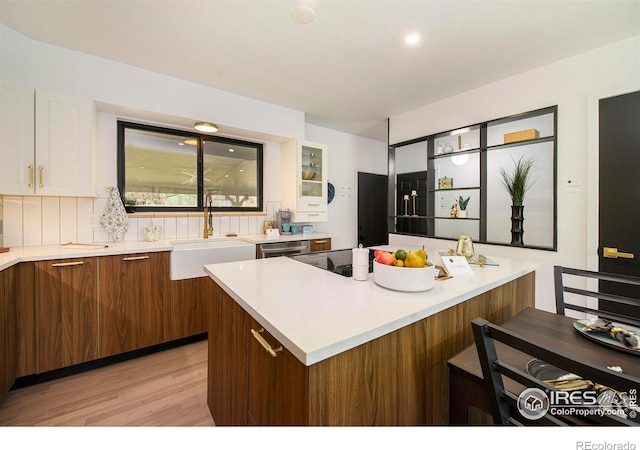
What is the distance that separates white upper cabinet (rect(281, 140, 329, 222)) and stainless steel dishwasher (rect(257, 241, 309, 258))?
44 centimetres

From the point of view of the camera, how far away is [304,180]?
357 centimetres

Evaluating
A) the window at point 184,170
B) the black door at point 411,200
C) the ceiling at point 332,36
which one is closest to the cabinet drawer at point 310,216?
the window at point 184,170

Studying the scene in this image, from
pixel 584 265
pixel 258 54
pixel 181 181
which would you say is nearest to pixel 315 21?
pixel 258 54

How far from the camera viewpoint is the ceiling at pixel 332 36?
1.73 m

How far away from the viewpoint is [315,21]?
6.06ft

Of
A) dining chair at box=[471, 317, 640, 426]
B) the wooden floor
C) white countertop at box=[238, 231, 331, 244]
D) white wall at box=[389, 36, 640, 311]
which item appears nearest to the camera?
dining chair at box=[471, 317, 640, 426]

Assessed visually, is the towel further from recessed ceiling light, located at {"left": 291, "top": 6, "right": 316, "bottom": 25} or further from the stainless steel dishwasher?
recessed ceiling light, located at {"left": 291, "top": 6, "right": 316, "bottom": 25}

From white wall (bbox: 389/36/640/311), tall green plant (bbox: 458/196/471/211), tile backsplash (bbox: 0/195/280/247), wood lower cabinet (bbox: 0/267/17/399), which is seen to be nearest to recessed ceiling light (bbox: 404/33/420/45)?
white wall (bbox: 389/36/640/311)

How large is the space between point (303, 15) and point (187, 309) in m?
2.56

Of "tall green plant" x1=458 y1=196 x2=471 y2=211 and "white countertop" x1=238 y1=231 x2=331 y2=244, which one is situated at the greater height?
"tall green plant" x1=458 y1=196 x2=471 y2=211

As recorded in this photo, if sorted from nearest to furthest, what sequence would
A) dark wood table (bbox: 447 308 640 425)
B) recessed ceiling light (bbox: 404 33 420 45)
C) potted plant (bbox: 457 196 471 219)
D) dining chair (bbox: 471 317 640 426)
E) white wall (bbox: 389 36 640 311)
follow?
1. dining chair (bbox: 471 317 640 426)
2. dark wood table (bbox: 447 308 640 425)
3. recessed ceiling light (bbox: 404 33 420 45)
4. white wall (bbox: 389 36 640 311)
5. potted plant (bbox: 457 196 471 219)

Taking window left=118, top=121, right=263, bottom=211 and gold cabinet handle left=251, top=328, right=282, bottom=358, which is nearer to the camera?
gold cabinet handle left=251, top=328, right=282, bottom=358

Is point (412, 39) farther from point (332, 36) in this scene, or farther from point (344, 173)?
point (344, 173)

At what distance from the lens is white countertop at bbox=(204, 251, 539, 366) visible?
2.41 ft
